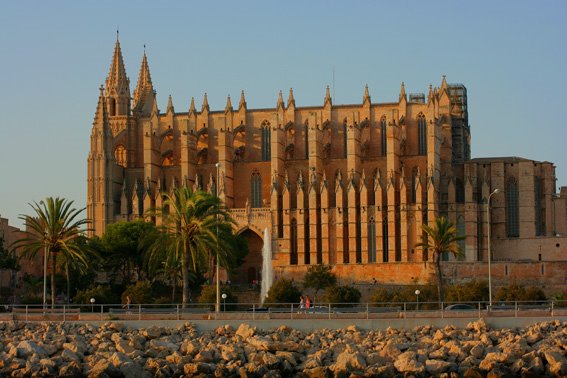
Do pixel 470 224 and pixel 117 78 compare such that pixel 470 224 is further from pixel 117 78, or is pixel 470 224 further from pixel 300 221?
pixel 117 78

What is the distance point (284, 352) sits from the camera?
1628 inches

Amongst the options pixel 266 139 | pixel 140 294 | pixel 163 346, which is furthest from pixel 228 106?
pixel 163 346

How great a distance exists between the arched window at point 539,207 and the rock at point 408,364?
174 feet

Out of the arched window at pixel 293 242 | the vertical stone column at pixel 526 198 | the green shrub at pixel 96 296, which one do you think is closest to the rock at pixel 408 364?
the green shrub at pixel 96 296

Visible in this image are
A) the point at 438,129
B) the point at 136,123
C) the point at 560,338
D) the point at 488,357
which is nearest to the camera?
the point at 488,357

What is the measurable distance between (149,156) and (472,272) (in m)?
26.2

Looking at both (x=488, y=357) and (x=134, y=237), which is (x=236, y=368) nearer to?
(x=488, y=357)

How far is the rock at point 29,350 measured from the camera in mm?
41625

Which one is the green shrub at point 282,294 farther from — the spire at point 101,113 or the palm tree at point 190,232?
the spire at point 101,113

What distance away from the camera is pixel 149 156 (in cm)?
9675

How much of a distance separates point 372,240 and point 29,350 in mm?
49565

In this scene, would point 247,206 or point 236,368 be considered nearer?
point 236,368

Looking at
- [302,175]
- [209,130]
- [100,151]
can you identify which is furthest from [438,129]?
[100,151]

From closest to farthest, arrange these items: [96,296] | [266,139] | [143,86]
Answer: [96,296]
[266,139]
[143,86]
